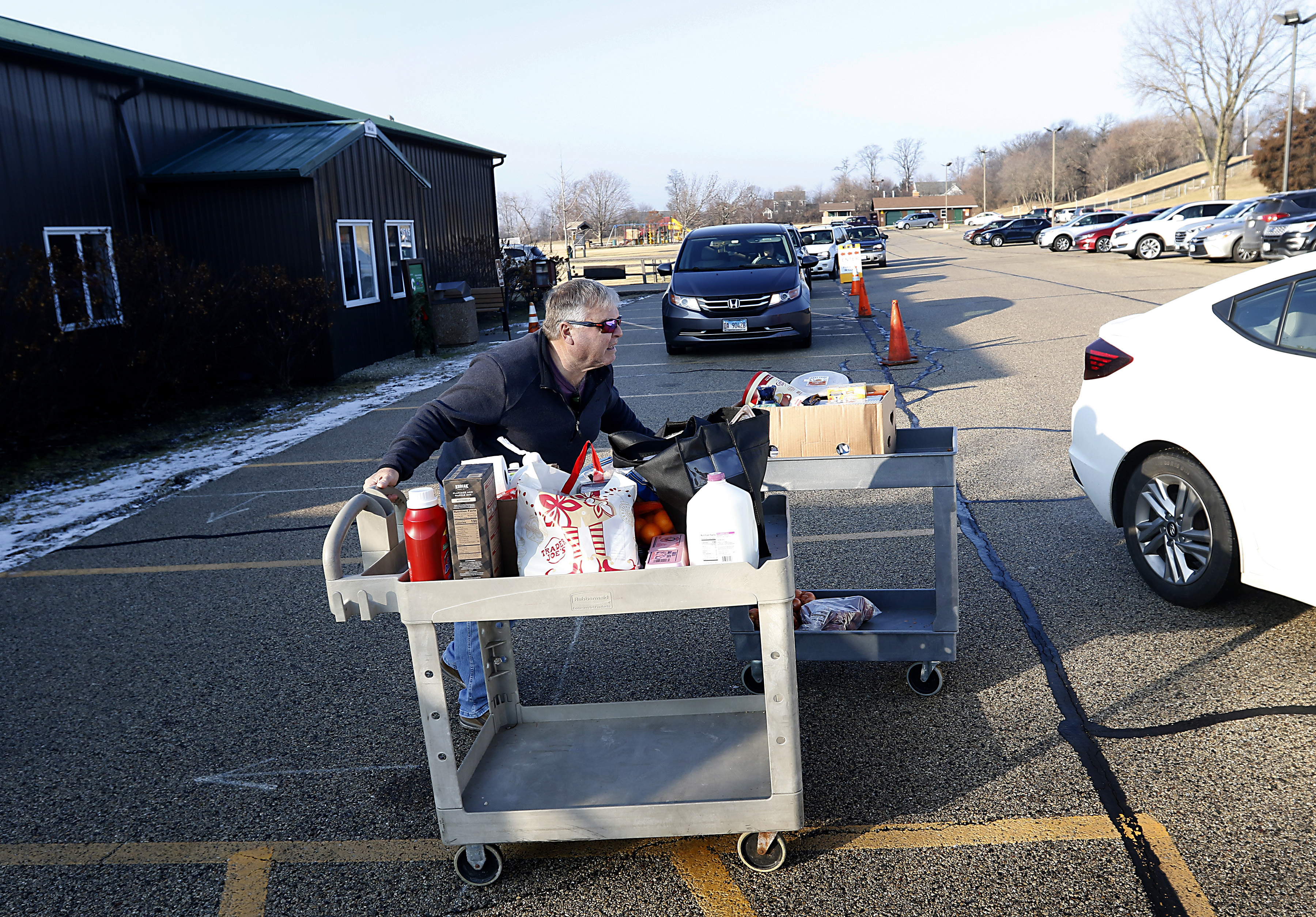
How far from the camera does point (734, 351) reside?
51.0ft

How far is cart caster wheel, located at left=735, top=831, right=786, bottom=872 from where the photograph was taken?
2.94 m

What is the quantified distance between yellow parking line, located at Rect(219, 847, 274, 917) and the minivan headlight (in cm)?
1192

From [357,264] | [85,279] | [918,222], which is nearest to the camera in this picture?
[85,279]

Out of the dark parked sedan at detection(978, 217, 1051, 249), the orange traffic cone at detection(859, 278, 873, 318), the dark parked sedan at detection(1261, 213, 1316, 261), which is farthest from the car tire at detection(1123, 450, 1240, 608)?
the dark parked sedan at detection(978, 217, 1051, 249)

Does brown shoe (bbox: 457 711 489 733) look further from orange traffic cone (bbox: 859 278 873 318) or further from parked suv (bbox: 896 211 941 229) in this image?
parked suv (bbox: 896 211 941 229)

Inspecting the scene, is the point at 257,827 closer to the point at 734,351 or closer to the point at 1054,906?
the point at 1054,906

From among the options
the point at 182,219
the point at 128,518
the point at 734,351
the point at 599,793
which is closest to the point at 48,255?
the point at 182,219

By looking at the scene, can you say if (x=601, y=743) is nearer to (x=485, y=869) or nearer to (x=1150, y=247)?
(x=485, y=869)

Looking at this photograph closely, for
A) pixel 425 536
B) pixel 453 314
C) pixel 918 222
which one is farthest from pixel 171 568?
pixel 918 222

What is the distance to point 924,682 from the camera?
13.0 ft

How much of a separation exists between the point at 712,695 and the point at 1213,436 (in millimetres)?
2344

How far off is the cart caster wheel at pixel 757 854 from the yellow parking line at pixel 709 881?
0.07m

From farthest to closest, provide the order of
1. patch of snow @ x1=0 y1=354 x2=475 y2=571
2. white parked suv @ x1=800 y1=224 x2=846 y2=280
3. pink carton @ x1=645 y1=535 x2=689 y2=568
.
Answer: white parked suv @ x1=800 y1=224 x2=846 y2=280 → patch of snow @ x1=0 y1=354 x2=475 y2=571 → pink carton @ x1=645 y1=535 x2=689 y2=568

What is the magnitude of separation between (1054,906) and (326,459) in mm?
7869
